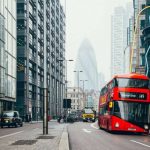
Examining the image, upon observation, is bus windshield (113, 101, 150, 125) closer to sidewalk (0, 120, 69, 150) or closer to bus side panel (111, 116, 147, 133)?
bus side panel (111, 116, 147, 133)

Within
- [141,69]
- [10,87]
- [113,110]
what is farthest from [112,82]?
[141,69]

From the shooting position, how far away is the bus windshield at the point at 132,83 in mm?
25562

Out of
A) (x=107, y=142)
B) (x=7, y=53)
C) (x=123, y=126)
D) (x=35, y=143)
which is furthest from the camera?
(x=7, y=53)

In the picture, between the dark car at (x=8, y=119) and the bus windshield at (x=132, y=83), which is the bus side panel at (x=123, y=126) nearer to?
the bus windshield at (x=132, y=83)

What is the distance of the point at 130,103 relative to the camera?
85.4ft

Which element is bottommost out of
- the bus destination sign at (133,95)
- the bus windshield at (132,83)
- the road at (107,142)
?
the road at (107,142)

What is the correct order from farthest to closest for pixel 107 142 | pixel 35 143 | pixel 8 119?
pixel 8 119 → pixel 107 142 → pixel 35 143

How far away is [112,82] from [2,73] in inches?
1360

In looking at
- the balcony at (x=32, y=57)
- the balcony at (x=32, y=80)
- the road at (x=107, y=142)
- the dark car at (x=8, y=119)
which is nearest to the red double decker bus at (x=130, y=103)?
the road at (x=107, y=142)

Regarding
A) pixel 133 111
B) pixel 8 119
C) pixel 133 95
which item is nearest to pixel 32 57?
pixel 8 119

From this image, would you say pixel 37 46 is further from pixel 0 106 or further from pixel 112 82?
pixel 112 82

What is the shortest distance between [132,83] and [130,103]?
4.12ft

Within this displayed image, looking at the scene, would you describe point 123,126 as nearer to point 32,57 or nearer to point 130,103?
point 130,103

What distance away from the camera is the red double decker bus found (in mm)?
25641
